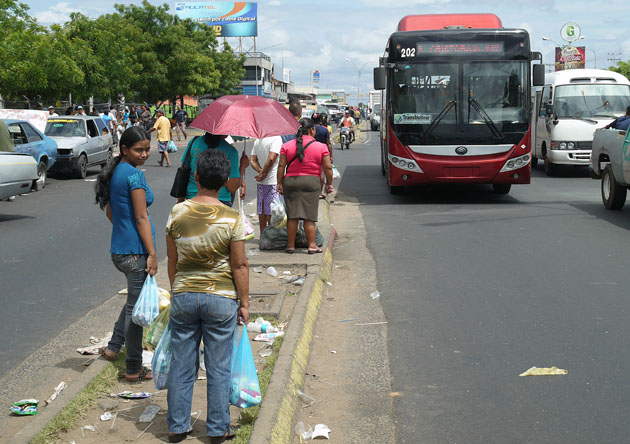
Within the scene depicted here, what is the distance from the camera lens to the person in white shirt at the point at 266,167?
9500 millimetres

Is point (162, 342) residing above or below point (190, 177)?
below

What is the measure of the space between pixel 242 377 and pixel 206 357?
0.23 meters

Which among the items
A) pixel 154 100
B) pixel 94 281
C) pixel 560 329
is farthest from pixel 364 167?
pixel 154 100

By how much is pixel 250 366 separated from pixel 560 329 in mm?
3222

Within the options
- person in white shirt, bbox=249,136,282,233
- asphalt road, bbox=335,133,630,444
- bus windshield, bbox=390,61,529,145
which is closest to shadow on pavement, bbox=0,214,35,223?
person in white shirt, bbox=249,136,282,233

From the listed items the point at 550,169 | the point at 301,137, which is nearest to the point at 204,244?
the point at 301,137

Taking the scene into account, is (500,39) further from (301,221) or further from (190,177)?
(190,177)

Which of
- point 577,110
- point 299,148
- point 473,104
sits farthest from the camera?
point 577,110

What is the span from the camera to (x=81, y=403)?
460cm

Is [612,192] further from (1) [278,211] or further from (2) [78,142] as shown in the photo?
(2) [78,142]

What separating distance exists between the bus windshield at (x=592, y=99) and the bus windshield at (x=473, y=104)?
698 centimetres

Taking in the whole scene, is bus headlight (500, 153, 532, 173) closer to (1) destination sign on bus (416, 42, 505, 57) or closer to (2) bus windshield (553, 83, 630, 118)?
(1) destination sign on bus (416, 42, 505, 57)

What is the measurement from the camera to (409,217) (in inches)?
534

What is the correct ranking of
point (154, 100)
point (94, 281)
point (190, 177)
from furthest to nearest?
point (154, 100) < point (94, 281) < point (190, 177)
